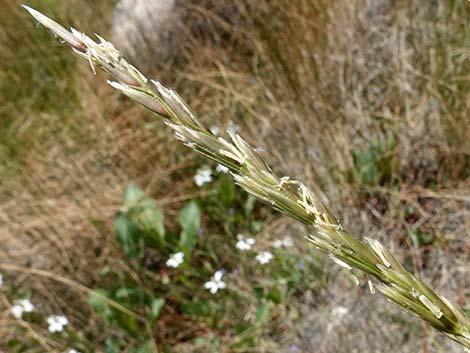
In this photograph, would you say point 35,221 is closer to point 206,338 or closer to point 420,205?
point 206,338

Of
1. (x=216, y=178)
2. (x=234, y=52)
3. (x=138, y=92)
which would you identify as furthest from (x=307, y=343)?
(x=138, y=92)

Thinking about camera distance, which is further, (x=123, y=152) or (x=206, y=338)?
(x=123, y=152)

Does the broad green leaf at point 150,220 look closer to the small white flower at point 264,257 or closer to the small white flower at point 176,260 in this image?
the small white flower at point 176,260

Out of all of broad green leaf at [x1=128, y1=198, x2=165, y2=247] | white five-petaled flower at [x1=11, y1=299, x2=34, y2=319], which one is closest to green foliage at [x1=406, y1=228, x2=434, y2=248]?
broad green leaf at [x1=128, y1=198, x2=165, y2=247]

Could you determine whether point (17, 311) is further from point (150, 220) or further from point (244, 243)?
point (244, 243)

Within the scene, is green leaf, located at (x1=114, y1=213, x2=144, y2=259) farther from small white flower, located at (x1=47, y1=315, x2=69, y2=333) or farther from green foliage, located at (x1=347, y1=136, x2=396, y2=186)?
green foliage, located at (x1=347, y1=136, x2=396, y2=186)

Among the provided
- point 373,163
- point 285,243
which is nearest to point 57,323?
point 285,243
